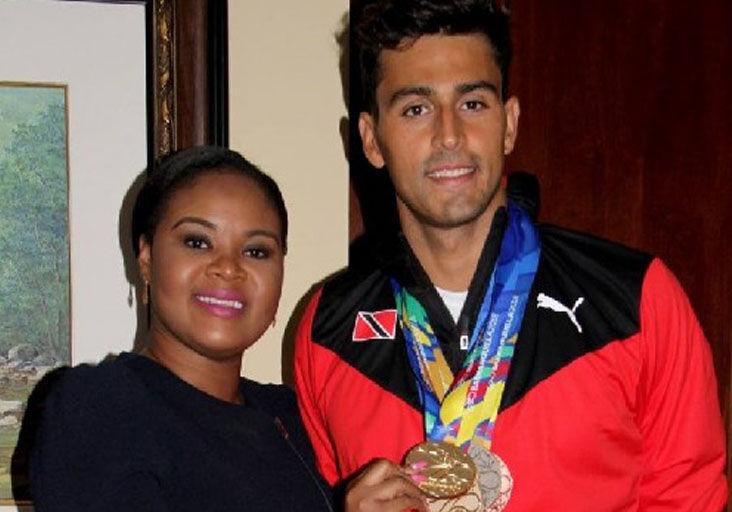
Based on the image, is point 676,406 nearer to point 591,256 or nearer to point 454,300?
point 591,256

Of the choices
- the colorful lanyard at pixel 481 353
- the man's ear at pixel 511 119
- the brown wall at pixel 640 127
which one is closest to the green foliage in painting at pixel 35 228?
the colorful lanyard at pixel 481 353

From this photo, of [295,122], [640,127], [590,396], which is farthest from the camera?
[640,127]

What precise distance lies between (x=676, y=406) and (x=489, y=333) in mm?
304

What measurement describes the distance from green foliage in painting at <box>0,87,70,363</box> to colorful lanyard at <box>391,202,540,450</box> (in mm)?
629

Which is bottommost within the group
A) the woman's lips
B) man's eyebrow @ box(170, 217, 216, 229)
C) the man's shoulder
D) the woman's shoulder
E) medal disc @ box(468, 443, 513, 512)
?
medal disc @ box(468, 443, 513, 512)

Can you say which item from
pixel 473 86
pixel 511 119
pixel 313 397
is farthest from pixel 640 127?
pixel 313 397

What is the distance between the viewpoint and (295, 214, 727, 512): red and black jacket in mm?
1475

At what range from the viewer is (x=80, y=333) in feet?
5.73

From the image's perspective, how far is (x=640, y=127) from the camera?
2104 mm

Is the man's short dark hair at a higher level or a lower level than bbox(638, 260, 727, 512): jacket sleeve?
higher

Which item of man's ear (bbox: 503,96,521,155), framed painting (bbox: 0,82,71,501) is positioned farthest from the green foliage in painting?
man's ear (bbox: 503,96,521,155)

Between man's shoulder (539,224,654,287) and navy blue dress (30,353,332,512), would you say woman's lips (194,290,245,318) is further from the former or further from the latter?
man's shoulder (539,224,654,287)

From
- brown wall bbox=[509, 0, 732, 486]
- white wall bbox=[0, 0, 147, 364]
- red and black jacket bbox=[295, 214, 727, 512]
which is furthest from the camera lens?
brown wall bbox=[509, 0, 732, 486]

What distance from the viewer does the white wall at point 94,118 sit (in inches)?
66.8
